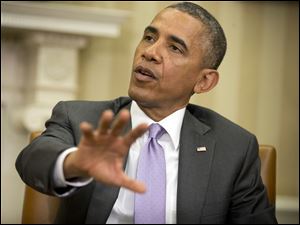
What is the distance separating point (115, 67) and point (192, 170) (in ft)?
3.04

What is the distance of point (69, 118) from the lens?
134 cm

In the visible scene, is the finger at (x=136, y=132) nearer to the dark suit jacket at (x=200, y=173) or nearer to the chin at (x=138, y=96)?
the dark suit jacket at (x=200, y=173)

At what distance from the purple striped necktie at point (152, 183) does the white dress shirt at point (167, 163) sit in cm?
3

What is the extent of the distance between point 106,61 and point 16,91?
1.28ft

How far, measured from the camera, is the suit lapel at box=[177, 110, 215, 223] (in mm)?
1258

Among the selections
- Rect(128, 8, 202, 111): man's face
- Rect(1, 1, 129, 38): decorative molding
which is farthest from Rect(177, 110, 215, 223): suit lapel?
Rect(1, 1, 129, 38): decorative molding

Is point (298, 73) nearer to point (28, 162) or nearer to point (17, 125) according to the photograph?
point (17, 125)

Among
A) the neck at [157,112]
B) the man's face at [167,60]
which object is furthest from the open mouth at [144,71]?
the neck at [157,112]

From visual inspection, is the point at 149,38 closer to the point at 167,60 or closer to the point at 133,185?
the point at 167,60

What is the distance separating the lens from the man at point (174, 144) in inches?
48.7

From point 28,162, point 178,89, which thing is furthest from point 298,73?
point 28,162

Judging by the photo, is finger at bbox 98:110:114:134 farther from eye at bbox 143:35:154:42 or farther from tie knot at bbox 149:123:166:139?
eye at bbox 143:35:154:42

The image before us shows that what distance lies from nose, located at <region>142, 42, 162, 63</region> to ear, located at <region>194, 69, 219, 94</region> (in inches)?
7.4

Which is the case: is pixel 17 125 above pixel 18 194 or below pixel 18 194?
above
